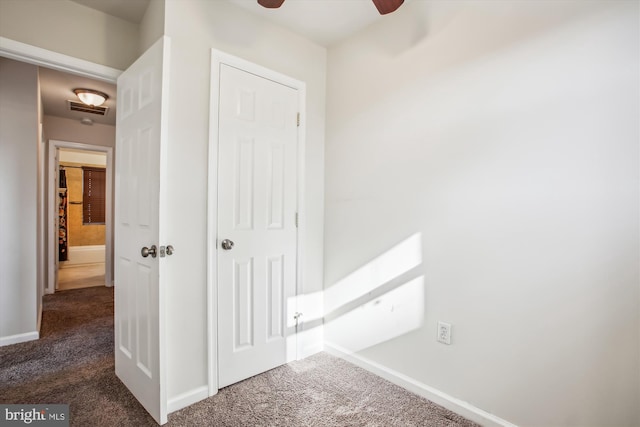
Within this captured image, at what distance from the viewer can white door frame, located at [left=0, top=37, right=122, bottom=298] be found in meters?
1.81

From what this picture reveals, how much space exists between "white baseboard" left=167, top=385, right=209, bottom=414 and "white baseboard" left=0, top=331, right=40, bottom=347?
203 cm

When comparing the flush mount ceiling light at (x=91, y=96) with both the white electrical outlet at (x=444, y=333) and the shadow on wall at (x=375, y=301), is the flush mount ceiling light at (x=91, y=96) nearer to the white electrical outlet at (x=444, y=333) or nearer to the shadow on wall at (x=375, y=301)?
the shadow on wall at (x=375, y=301)

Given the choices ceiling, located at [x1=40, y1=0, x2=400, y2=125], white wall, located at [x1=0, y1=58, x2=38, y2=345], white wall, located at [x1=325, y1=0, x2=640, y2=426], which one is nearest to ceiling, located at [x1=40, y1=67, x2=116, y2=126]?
white wall, located at [x1=0, y1=58, x2=38, y2=345]

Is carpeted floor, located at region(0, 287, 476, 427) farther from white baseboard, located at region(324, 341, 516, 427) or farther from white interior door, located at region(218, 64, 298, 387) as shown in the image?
white interior door, located at region(218, 64, 298, 387)

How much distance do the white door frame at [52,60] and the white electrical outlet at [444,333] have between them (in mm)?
2577

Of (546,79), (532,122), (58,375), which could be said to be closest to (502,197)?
(532,122)

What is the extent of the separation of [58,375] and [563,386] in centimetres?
301

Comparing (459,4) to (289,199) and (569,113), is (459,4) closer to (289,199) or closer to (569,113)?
(569,113)

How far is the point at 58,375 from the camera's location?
88.4 inches

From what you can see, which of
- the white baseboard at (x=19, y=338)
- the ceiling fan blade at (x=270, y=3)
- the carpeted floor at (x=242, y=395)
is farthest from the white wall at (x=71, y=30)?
the white baseboard at (x=19, y=338)

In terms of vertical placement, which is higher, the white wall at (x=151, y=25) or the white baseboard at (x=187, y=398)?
the white wall at (x=151, y=25)

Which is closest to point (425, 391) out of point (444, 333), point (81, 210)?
point (444, 333)

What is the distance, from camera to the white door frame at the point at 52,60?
5.92 ft

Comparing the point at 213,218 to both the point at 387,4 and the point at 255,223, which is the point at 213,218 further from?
the point at 387,4
